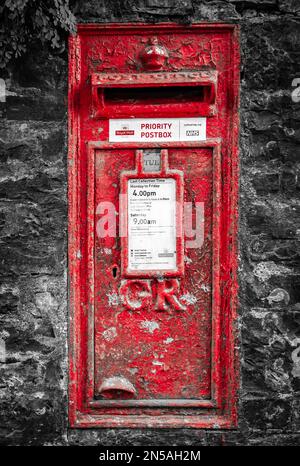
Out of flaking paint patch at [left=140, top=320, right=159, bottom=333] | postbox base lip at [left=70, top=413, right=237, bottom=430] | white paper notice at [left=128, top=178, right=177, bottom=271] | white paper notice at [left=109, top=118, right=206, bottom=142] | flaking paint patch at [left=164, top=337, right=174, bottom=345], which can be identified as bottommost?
postbox base lip at [left=70, top=413, right=237, bottom=430]

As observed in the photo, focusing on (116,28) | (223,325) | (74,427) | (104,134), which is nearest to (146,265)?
(223,325)

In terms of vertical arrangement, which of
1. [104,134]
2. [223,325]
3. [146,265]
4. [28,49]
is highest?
[28,49]

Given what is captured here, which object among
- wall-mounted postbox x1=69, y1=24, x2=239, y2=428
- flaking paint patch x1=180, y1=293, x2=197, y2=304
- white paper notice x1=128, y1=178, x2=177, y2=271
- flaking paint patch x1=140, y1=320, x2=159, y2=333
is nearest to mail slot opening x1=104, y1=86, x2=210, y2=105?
wall-mounted postbox x1=69, y1=24, x2=239, y2=428

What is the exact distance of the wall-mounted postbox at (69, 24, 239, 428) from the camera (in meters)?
2.59

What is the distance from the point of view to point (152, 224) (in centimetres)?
261

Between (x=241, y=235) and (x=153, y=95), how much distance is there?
32.4 inches

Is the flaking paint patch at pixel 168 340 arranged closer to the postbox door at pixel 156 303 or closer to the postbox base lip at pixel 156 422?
the postbox door at pixel 156 303

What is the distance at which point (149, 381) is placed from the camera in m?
2.65

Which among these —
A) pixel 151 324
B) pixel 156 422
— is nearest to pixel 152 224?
pixel 151 324

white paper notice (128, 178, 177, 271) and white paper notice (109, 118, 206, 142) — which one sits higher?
white paper notice (109, 118, 206, 142)

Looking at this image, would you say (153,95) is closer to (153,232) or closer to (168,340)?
(153,232)

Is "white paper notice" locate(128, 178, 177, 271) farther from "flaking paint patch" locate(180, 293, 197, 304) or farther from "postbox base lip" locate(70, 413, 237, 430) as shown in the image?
"postbox base lip" locate(70, 413, 237, 430)
